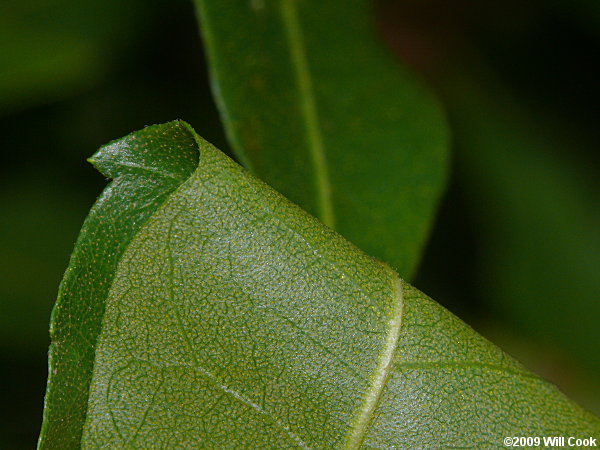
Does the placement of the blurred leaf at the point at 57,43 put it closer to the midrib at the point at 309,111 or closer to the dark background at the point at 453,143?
the dark background at the point at 453,143

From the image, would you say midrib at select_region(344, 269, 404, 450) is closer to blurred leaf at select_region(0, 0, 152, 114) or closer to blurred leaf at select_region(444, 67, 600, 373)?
blurred leaf at select_region(0, 0, 152, 114)

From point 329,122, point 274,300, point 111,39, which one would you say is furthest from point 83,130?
point 274,300

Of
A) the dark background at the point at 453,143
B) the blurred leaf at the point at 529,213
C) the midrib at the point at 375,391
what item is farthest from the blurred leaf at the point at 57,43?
the midrib at the point at 375,391

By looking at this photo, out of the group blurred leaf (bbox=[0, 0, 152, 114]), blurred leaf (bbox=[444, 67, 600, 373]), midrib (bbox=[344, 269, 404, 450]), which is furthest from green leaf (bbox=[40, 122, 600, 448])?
blurred leaf (bbox=[444, 67, 600, 373])

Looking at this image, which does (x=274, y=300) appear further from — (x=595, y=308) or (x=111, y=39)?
(x=595, y=308)

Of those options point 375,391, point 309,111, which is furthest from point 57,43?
point 375,391

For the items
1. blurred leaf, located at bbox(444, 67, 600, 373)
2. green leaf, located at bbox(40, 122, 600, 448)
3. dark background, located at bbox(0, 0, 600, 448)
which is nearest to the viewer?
green leaf, located at bbox(40, 122, 600, 448)
